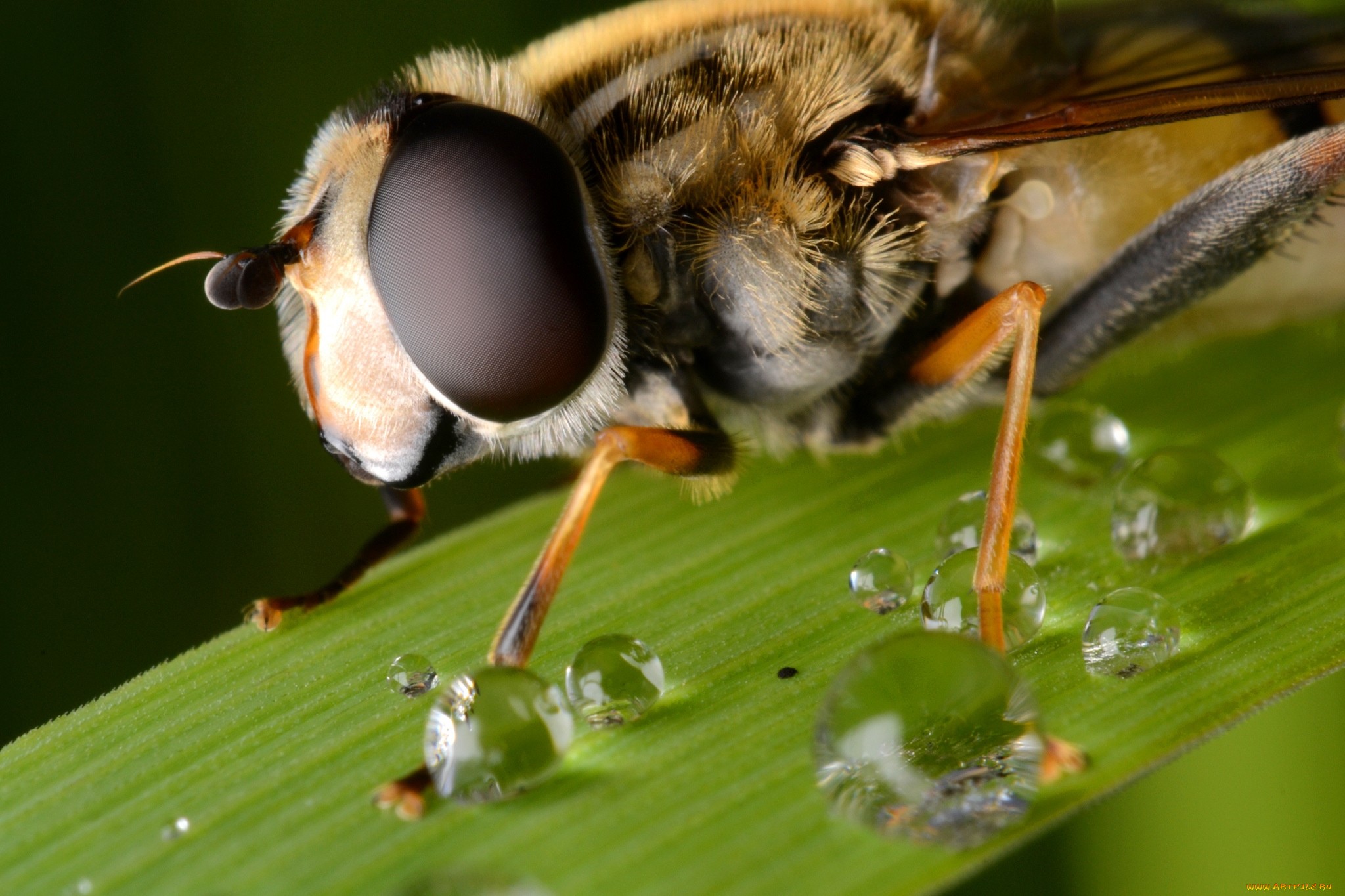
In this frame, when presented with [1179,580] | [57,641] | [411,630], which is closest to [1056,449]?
[1179,580]

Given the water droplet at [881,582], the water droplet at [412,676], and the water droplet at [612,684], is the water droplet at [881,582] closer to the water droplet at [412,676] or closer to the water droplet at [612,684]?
the water droplet at [612,684]

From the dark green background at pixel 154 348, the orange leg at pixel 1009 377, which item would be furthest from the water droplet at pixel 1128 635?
the dark green background at pixel 154 348

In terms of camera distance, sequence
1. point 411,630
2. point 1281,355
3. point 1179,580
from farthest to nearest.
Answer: point 1281,355, point 411,630, point 1179,580

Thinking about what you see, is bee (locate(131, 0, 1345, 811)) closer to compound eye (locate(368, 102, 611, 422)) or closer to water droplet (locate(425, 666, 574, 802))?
compound eye (locate(368, 102, 611, 422))

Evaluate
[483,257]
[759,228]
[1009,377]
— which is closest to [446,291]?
[483,257]

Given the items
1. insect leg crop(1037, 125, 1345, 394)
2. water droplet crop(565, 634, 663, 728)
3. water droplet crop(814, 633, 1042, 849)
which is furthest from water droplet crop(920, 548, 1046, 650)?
insect leg crop(1037, 125, 1345, 394)

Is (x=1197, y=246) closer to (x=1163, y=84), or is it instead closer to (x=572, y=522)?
(x=1163, y=84)

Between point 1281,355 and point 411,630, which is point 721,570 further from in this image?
point 1281,355
